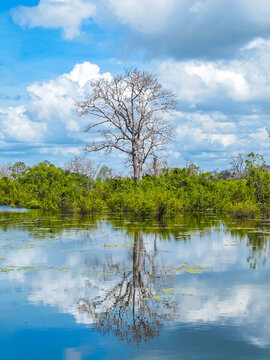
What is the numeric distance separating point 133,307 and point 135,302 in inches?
9.3

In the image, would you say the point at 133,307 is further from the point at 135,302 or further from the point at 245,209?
the point at 245,209

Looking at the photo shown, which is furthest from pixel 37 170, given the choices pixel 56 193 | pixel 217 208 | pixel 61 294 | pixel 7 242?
pixel 61 294

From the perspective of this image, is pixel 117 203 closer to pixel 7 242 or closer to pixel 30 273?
pixel 7 242

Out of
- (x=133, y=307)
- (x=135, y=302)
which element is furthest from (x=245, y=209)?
(x=133, y=307)

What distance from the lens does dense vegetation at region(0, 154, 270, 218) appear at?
2181 cm

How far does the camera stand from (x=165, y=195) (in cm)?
2162

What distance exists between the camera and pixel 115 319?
565 cm

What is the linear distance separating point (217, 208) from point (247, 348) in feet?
71.8

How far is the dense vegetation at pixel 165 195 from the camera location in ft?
71.6

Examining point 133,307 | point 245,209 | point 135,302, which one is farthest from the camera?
point 245,209

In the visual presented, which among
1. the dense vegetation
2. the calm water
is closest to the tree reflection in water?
the calm water

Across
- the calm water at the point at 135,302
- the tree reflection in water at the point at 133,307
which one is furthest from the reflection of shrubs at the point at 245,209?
the tree reflection in water at the point at 133,307

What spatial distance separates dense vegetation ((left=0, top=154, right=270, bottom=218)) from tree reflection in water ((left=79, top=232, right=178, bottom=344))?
1326cm

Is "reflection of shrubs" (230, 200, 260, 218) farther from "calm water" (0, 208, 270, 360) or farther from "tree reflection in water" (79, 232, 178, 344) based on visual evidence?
"tree reflection in water" (79, 232, 178, 344)
